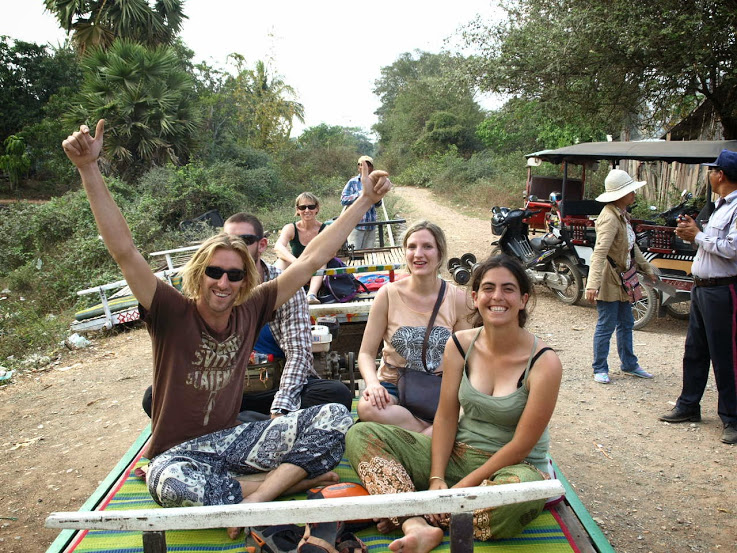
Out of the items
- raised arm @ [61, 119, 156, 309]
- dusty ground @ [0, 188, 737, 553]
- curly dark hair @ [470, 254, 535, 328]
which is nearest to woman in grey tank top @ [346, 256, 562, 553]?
curly dark hair @ [470, 254, 535, 328]

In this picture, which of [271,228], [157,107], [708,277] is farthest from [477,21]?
[708,277]

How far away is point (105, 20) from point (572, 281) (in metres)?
16.7

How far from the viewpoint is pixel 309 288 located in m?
5.15

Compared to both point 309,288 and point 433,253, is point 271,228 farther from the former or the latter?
point 433,253

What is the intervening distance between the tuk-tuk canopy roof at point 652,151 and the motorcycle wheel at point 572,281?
1.63m

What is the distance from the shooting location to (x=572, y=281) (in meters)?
8.98

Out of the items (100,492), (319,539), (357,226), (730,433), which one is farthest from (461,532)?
(357,226)

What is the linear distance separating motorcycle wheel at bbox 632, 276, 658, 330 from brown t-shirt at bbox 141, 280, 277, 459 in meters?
6.17

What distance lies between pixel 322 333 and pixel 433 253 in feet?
3.15

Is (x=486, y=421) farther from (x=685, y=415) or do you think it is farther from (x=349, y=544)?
(x=685, y=415)

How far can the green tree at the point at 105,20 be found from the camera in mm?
18375

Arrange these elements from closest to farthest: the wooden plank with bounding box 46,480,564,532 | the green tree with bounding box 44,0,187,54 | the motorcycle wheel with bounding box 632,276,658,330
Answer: the wooden plank with bounding box 46,480,564,532 < the motorcycle wheel with bounding box 632,276,658,330 < the green tree with bounding box 44,0,187,54

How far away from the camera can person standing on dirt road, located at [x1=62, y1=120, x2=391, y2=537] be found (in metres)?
2.47

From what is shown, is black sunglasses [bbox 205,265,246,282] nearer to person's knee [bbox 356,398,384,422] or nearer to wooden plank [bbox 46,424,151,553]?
person's knee [bbox 356,398,384,422]
